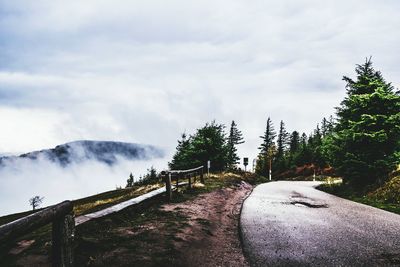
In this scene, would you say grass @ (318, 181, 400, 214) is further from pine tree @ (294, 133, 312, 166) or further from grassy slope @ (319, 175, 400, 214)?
pine tree @ (294, 133, 312, 166)

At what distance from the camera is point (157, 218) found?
8750 millimetres

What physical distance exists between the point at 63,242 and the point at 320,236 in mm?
5661

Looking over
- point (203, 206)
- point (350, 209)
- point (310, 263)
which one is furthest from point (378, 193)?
point (310, 263)

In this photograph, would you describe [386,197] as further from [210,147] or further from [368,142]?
[210,147]

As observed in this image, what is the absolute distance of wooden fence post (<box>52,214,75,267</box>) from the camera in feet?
13.3

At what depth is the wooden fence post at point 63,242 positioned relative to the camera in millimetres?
4043

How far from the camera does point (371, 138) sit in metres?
17.1

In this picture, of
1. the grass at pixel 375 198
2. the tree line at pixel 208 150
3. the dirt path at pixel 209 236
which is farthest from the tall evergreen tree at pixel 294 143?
the dirt path at pixel 209 236

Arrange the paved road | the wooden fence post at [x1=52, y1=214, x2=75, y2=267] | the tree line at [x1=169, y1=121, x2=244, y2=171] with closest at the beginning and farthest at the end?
the wooden fence post at [x1=52, y1=214, x2=75, y2=267]
the paved road
the tree line at [x1=169, y1=121, x2=244, y2=171]

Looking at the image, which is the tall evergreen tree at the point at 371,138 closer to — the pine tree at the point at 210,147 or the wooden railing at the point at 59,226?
the pine tree at the point at 210,147

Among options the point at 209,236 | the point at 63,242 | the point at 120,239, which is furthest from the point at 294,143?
the point at 63,242

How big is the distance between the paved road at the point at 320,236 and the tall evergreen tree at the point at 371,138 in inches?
264

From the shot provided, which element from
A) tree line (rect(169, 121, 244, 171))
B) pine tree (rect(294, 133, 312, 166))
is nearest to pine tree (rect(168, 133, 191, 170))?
tree line (rect(169, 121, 244, 171))

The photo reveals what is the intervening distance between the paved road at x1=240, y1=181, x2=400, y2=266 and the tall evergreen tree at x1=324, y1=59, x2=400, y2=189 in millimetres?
6700
